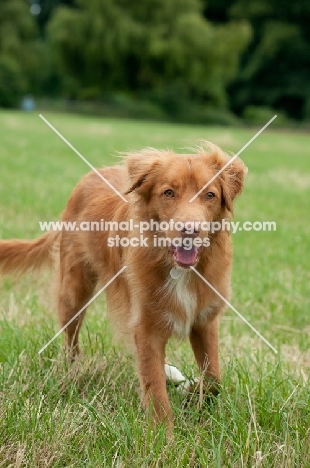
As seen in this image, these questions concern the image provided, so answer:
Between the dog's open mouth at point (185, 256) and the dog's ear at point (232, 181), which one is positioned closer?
the dog's open mouth at point (185, 256)

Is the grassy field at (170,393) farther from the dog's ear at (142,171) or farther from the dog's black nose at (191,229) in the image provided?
the dog's ear at (142,171)

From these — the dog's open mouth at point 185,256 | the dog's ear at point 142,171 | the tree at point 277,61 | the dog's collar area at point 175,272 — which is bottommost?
the tree at point 277,61

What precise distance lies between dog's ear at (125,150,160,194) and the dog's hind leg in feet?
3.24

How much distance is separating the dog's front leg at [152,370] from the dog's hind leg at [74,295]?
930 millimetres

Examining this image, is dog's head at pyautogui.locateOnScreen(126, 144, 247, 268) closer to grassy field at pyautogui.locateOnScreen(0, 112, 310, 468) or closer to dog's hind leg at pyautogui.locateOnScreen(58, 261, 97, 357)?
grassy field at pyautogui.locateOnScreen(0, 112, 310, 468)

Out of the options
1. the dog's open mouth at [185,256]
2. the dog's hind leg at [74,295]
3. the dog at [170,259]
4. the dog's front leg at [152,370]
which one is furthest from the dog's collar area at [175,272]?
the dog's hind leg at [74,295]

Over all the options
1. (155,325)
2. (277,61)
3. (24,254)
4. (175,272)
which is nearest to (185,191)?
(175,272)

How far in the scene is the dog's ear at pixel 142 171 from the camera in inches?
123

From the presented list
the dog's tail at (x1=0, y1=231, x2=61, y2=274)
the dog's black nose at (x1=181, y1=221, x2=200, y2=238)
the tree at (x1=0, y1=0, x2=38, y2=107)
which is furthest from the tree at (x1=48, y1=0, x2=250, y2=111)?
the dog's black nose at (x1=181, y1=221, x2=200, y2=238)

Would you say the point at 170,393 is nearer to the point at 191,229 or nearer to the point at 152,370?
the point at 152,370

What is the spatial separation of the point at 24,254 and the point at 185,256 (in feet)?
5.74

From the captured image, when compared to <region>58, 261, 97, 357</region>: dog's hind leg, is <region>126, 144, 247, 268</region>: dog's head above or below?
above

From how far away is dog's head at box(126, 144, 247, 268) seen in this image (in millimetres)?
2896

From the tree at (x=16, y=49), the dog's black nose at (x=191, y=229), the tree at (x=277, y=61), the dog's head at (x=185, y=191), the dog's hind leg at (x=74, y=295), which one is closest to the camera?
the dog's black nose at (x=191, y=229)
